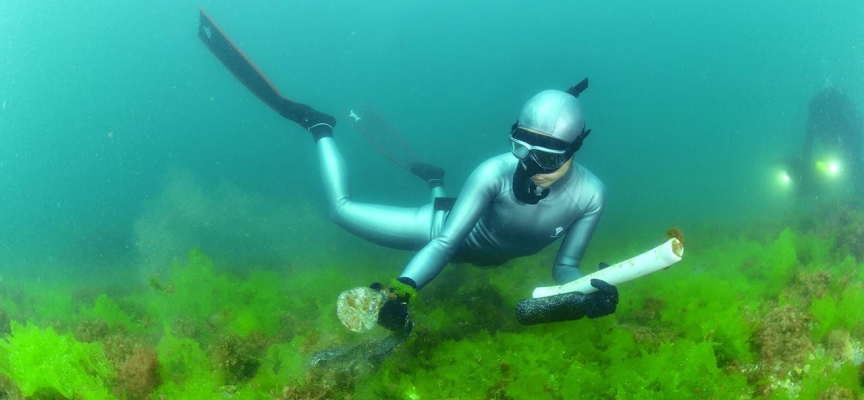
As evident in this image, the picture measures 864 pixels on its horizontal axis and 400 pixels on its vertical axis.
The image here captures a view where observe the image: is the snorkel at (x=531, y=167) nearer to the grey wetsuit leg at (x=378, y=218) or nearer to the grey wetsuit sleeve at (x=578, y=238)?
the grey wetsuit sleeve at (x=578, y=238)

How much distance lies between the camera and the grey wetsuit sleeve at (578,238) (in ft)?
14.4

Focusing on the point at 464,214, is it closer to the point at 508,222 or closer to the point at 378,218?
the point at 508,222

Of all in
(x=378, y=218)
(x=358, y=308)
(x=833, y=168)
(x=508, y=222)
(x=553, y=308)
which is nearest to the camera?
(x=358, y=308)

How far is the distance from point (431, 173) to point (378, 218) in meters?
2.96

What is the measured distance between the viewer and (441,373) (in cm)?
308

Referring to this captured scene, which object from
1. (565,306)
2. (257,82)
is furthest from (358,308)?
(257,82)

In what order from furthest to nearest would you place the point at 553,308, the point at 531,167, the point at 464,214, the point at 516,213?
1. the point at 516,213
2. the point at 464,214
3. the point at 531,167
4. the point at 553,308

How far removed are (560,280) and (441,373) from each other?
1811 millimetres

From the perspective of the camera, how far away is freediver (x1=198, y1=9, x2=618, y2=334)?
135 inches

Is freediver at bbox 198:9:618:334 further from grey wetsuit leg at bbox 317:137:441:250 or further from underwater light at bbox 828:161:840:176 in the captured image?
underwater light at bbox 828:161:840:176

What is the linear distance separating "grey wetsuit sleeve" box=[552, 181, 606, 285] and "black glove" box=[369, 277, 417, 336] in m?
1.81

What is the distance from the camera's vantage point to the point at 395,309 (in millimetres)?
3207

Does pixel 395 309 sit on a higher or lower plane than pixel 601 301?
higher

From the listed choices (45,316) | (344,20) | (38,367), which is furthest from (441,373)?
(344,20)
